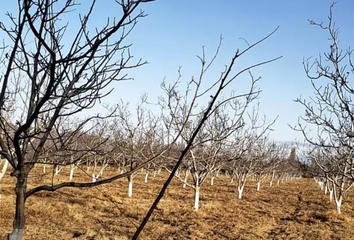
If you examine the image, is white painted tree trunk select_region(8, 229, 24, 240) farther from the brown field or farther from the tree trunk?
the brown field

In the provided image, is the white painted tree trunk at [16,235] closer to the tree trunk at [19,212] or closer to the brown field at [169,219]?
the tree trunk at [19,212]

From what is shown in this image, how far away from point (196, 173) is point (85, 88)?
11210mm

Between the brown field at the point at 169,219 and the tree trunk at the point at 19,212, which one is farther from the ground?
the tree trunk at the point at 19,212

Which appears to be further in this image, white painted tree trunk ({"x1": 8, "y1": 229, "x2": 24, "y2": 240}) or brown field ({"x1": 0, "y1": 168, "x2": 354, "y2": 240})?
brown field ({"x1": 0, "y1": 168, "x2": 354, "y2": 240})

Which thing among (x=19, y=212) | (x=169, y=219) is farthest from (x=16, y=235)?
(x=169, y=219)

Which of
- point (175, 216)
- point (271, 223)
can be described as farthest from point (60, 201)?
point (271, 223)

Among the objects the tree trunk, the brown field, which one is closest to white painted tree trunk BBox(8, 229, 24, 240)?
the tree trunk

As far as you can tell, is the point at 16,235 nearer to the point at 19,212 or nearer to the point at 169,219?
the point at 19,212

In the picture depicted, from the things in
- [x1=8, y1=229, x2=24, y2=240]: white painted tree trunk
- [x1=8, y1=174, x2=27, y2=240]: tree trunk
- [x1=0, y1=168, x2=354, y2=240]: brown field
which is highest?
[x1=8, y1=174, x2=27, y2=240]: tree trunk

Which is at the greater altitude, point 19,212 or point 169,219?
point 19,212

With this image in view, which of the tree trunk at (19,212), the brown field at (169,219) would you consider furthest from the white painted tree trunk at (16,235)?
the brown field at (169,219)

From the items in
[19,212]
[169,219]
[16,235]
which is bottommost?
[169,219]

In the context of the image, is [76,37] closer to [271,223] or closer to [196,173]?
[196,173]

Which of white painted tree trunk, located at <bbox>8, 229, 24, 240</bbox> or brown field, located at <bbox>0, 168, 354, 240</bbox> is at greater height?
white painted tree trunk, located at <bbox>8, 229, 24, 240</bbox>
